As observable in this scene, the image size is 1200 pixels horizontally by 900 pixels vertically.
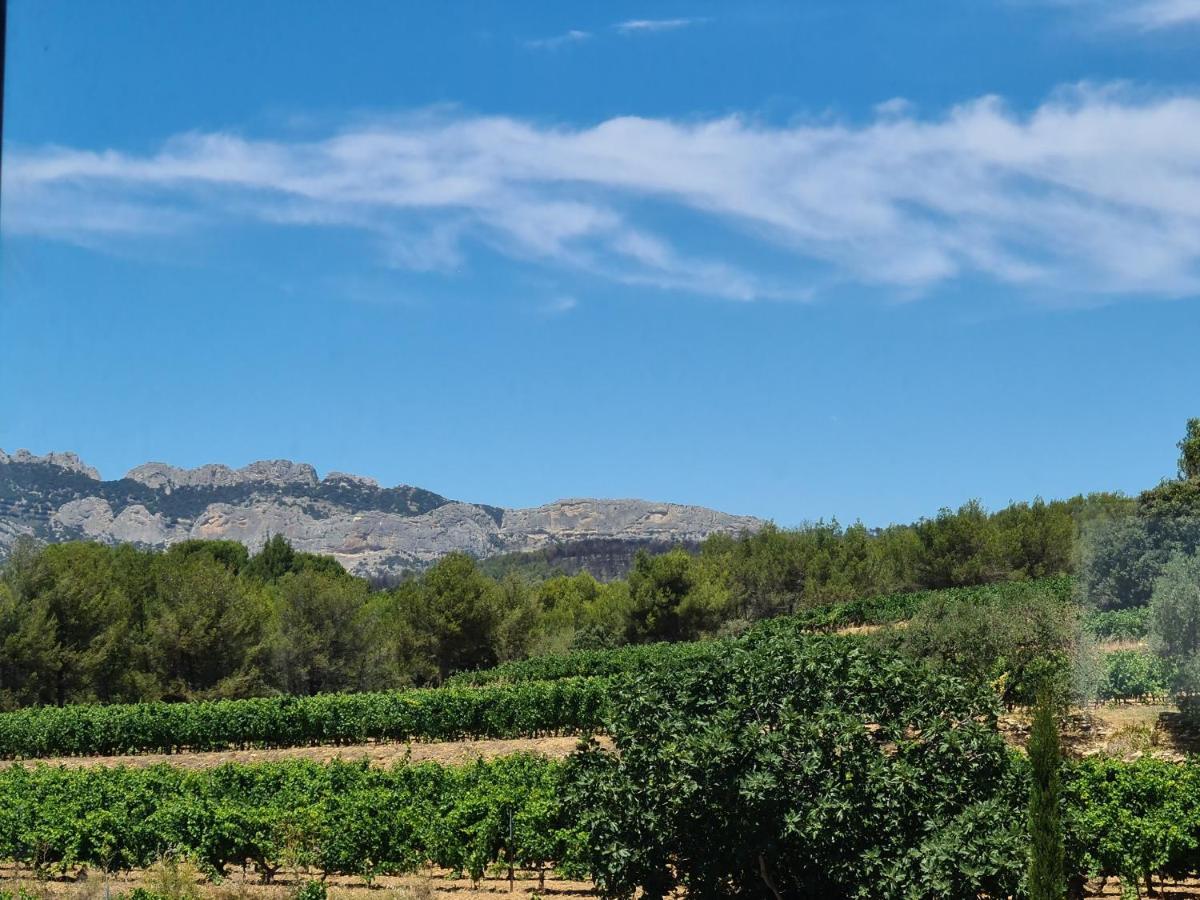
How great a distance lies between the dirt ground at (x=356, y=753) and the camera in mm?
30125

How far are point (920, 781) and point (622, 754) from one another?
304 cm

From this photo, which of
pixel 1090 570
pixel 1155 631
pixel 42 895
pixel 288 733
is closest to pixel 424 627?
pixel 288 733

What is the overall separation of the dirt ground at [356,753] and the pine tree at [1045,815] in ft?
61.3

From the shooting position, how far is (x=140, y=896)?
1221 centimetres

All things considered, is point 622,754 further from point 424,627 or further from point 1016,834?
point 424,627

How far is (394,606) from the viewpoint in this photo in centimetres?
6188

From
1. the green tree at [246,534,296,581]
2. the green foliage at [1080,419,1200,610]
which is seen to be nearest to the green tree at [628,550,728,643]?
the green foliage at [1080,419,1200,610]

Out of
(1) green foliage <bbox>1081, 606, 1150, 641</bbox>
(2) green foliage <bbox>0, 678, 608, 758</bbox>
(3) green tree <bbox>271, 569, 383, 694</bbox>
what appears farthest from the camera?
(3) green tree <bbox>271, 569, 383, 694</bbox>

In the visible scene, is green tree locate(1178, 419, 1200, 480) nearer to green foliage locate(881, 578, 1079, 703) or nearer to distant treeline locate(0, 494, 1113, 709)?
distant treeline locate(0, 494, 1113, 709)

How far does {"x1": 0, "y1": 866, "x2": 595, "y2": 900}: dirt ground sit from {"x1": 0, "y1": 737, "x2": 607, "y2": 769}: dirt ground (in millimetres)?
12543

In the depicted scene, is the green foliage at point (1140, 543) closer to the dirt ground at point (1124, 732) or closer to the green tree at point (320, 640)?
the dirt ground at point (1124, 732)

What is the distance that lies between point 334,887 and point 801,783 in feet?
23.5

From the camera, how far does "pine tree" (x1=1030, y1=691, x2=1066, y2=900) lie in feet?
37.0

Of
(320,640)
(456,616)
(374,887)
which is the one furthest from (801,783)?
(456,616)
